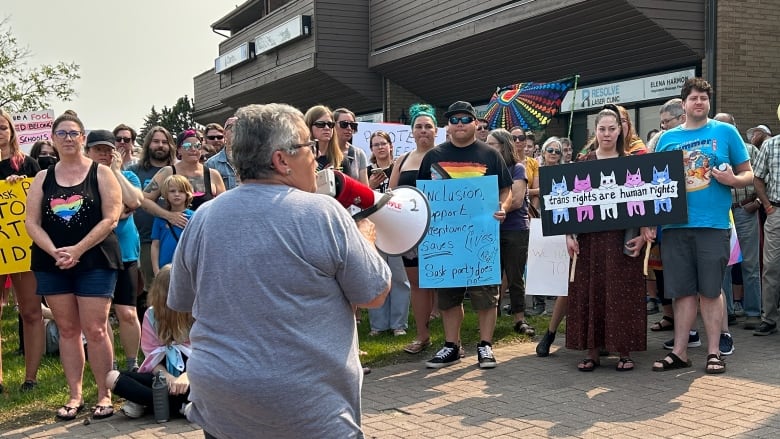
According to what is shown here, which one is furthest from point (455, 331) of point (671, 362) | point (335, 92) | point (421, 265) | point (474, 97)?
point (335, 92)

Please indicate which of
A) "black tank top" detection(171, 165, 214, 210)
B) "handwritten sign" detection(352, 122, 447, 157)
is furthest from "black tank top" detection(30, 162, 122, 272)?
"handwritten sign" detection(352, 122, 447, 157)

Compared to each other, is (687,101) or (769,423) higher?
(687,101)

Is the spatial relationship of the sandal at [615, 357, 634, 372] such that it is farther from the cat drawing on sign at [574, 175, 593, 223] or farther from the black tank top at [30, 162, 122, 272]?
the black tank top at [30, 162, 122, 272]

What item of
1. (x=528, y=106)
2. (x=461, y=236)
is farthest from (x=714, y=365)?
(x=528, y=106)

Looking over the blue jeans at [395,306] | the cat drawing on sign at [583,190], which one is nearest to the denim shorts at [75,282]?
the blue jeans at [395,306]

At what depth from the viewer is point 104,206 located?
5.30 metres

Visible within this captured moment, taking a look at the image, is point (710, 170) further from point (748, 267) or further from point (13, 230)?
point (13, 230)

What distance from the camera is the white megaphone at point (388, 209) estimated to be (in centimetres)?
294

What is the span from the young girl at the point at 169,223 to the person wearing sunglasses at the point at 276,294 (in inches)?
159

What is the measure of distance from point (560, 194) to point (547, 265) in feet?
2.39

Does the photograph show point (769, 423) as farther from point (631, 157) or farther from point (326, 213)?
point (326, 213)

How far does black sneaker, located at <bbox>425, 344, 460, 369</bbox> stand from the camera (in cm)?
643

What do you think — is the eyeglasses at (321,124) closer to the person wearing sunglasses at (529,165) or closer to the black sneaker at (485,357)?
the black sneaker at (485,357)

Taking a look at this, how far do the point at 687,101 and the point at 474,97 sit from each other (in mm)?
15400
